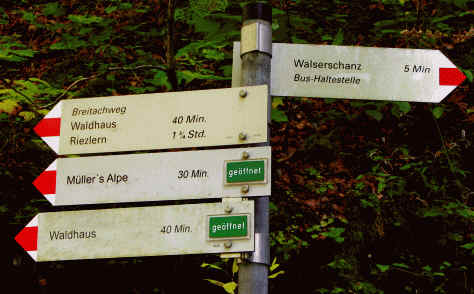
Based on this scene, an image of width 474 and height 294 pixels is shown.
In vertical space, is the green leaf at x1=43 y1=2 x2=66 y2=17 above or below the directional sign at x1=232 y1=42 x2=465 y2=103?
above

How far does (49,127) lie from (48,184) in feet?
1.17

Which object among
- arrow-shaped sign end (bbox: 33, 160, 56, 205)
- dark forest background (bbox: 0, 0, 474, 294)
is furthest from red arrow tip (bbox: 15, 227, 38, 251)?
dark forest background (bbox: 0, 0, 474, 294)

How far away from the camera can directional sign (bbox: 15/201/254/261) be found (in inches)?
94.0

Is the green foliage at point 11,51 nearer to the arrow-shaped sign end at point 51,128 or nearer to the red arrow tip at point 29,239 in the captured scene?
the arrow-shaped sign end at point 51,128

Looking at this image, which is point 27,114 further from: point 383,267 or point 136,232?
point 383,267

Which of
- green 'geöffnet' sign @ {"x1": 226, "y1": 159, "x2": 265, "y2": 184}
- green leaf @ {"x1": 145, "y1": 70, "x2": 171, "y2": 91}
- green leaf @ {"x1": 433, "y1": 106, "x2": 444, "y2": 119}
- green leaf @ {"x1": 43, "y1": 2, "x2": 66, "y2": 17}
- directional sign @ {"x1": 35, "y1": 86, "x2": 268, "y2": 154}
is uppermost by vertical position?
green leaf @ {"x1": 43, "y1": 2, "x2": 66, "y2": 17}

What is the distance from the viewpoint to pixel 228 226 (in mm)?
2375

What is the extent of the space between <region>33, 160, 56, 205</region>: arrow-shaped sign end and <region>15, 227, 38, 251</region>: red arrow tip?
19 centimetres

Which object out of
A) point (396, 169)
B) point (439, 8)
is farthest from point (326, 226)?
point (439, 8)

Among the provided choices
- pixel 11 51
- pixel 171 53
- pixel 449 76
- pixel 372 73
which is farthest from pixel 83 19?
pixel 449 76

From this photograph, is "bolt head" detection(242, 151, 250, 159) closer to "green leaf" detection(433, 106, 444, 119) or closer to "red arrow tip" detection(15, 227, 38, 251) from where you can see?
"red arrow tip" detection(15, 227, 38, 251)

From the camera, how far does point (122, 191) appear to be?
8.87 feet

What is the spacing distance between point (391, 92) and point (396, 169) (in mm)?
3717

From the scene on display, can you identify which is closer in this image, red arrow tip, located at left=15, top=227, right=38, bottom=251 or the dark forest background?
red arrow tip, located at left=15, top=227, right=38, bottom=251
